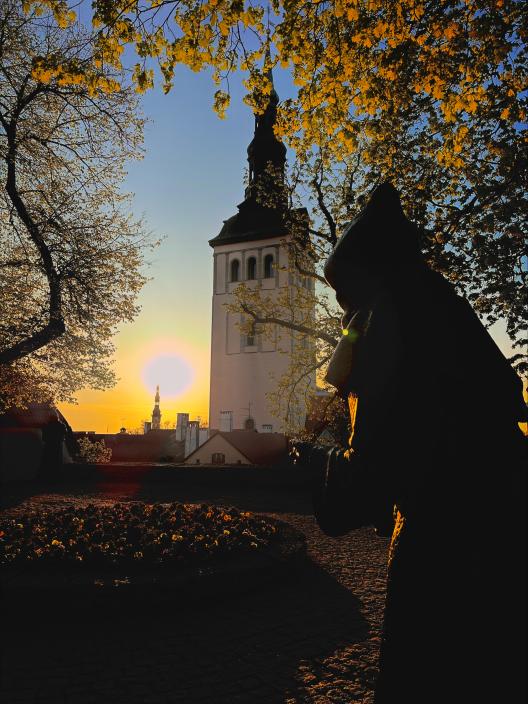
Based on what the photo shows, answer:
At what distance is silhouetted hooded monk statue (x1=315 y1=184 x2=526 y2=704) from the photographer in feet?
3.99

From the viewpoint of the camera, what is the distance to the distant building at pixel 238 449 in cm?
3438

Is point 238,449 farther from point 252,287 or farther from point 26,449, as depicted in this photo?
point 252,287

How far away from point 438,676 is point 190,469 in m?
16.7

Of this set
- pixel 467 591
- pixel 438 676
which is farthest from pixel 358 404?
pixel 438 676

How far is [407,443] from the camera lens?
138cm

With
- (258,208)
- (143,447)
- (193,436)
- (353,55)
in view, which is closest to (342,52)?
(353,55)

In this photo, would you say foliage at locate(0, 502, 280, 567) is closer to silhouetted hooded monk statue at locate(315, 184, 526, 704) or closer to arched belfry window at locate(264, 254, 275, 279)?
silhouetted hooded monk statue at locate(315, 184, 526, 704)

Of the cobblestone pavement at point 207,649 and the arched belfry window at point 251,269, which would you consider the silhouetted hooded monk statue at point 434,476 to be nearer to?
the cobblestone pavement at point 207,649

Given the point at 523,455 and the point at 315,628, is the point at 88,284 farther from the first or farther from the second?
the point at 523,455

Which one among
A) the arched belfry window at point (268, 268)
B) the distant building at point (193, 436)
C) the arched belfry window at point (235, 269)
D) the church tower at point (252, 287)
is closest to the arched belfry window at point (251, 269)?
the church tower at point (252, 287)

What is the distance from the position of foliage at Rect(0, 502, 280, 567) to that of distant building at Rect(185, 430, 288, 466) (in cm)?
2591

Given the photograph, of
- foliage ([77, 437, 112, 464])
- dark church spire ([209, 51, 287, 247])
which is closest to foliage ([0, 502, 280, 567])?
foliage ([77, 437, 112, 464])

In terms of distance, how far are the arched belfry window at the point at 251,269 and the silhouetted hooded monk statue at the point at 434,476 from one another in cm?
5446

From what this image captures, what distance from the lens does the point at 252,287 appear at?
5462 centimetres
